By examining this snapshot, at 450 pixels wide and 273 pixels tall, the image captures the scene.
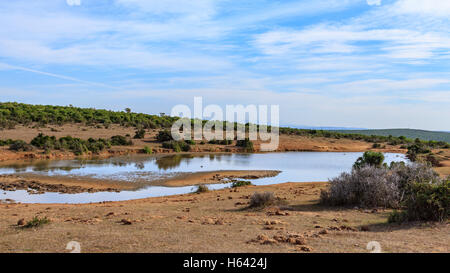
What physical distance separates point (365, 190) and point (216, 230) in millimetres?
5202

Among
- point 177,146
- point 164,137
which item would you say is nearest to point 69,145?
point 177,146

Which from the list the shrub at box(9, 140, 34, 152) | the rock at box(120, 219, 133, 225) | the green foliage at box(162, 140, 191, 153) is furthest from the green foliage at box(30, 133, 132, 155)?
the rock at box(120, 219, 133, 225)

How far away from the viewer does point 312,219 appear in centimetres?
910

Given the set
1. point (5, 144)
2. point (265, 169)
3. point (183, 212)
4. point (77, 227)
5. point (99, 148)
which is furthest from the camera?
point (99, 148)

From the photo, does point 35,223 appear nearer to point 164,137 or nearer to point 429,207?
point 429,207

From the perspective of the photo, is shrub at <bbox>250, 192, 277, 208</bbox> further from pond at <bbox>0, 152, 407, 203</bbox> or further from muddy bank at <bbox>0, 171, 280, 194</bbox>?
muddy bank at <bbox>0, 171, 280, 194</bbox>

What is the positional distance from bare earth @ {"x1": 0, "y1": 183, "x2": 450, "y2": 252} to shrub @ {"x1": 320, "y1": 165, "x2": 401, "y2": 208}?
55 centimetres

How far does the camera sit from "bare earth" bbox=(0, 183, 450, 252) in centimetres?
650

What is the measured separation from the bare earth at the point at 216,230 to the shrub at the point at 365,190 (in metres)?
0.55

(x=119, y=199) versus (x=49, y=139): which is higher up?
(x=49, y=139)

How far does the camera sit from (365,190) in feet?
35.6

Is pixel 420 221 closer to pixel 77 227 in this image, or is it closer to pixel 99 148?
pixel 77 227
